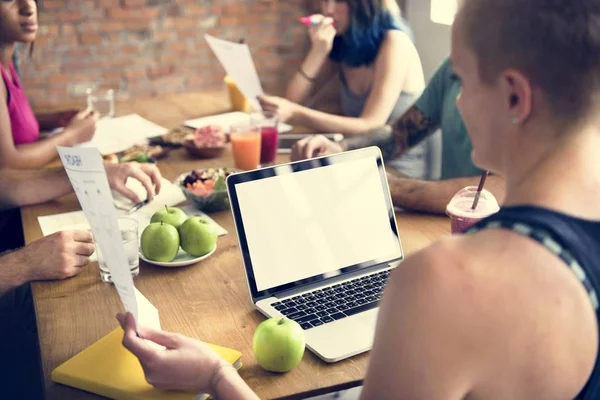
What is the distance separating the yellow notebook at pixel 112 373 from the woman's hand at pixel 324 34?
183 centimetres

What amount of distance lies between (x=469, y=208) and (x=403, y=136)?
0.96 m

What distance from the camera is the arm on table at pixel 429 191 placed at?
1.64 m

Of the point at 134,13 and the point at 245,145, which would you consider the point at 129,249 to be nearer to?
the point at 245,145

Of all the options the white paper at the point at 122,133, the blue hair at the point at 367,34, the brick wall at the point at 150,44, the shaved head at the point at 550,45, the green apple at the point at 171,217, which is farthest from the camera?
the brick wall at the point at 150,44

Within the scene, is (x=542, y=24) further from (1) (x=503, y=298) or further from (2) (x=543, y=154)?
(1) (x=503, y=298)

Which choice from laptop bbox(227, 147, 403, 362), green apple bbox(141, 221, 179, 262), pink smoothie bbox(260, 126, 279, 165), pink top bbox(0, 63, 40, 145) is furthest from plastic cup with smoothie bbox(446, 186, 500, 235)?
pink top bbox(0, 63, 40, 145)

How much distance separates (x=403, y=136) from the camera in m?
2.25

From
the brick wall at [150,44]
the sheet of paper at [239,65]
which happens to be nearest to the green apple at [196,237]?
the sheet of paper at [239,65]

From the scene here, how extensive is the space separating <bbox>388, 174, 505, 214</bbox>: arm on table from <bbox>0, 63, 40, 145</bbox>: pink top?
53.0 inches

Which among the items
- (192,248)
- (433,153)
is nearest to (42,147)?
(192,248)

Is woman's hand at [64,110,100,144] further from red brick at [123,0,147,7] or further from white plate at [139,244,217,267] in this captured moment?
red brick at [123,0,147,7]

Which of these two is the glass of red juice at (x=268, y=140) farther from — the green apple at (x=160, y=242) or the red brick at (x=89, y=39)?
the red brick at (x=89, y=39)

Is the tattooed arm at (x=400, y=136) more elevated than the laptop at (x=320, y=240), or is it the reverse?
the laptop at (x=320, y=240)

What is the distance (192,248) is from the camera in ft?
4.58
